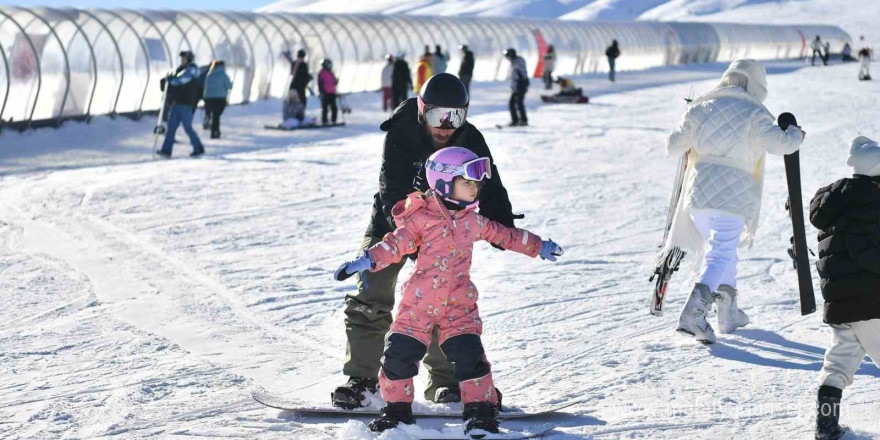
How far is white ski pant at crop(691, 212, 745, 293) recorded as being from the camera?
5367 millimetres

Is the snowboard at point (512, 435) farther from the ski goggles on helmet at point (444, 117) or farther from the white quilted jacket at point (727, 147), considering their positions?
the white quilted jacket at point (727, 147)

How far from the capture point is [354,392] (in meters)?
4.25

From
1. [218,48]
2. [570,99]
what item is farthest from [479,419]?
[218,48]

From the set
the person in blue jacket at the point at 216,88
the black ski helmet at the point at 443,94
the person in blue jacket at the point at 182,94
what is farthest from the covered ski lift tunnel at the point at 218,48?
the black ski helmet at the point at 443,94

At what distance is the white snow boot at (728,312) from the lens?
17.9 feet

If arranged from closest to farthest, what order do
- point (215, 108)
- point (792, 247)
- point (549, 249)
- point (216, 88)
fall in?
point (549, 249) < point (792, 247) < point (216, 88) < point (215, 108)

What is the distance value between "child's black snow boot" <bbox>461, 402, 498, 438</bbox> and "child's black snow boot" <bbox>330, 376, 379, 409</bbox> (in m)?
0.51

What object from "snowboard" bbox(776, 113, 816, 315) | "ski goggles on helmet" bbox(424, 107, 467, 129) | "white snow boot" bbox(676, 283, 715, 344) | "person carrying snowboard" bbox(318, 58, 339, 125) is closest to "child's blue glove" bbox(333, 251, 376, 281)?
"ski goggles on helmet" bbox(424, 107, 467, 129)

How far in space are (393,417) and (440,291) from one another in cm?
48

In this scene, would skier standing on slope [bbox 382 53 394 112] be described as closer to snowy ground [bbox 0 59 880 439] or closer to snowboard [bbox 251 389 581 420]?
snowy ground [bbox 0 59 880 439]

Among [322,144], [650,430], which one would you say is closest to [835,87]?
[322,144]

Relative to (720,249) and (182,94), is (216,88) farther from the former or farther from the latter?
(720,249)

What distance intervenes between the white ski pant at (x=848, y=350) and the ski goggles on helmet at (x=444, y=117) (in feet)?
5.07

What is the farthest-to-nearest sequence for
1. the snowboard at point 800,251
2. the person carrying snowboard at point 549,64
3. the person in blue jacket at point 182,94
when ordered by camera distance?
1. the person carrying snowboard at point 549,64
2. the person in blue jacket at point 182,94
3. the snowboard at point 800,251
